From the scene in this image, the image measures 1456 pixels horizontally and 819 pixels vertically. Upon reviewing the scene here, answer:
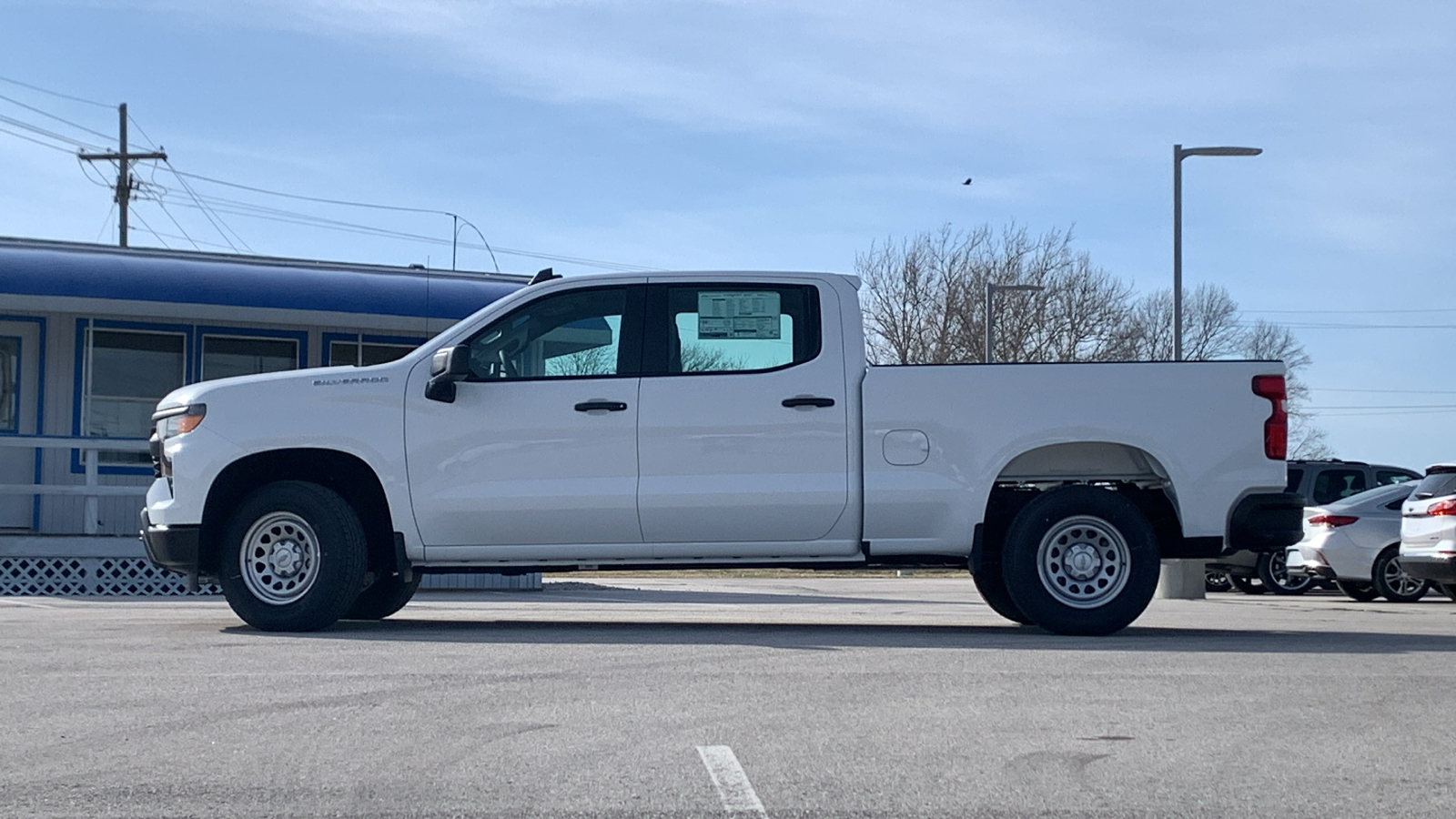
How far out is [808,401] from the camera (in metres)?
9.37

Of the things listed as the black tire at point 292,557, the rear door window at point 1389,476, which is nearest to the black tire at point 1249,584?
the rear door window at point 1389,476

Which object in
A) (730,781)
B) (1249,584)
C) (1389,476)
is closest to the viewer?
(730,781)

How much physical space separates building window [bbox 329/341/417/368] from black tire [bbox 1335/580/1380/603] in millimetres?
10994

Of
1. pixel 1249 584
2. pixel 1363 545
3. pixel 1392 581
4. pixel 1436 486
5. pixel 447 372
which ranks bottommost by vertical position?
pixel 1249 584

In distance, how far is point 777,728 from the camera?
5965 millimetres

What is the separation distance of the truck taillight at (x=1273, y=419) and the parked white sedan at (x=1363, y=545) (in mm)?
9660

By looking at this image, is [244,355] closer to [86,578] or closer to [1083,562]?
[86,578]

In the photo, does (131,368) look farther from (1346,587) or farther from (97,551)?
(1346,587)

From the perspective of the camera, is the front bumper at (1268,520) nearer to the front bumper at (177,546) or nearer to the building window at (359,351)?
the front bumper at (177,546)

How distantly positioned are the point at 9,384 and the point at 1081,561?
1412cm

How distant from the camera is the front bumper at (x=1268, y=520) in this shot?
→ 30.7ft

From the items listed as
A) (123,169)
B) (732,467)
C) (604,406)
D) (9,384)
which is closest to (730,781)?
(732,467)

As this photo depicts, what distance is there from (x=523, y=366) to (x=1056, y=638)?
330 centimetres

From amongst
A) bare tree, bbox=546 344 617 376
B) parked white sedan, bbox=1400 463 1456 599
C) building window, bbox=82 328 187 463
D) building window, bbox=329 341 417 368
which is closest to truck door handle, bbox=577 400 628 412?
bare tree, bbox=546 344 617 376
